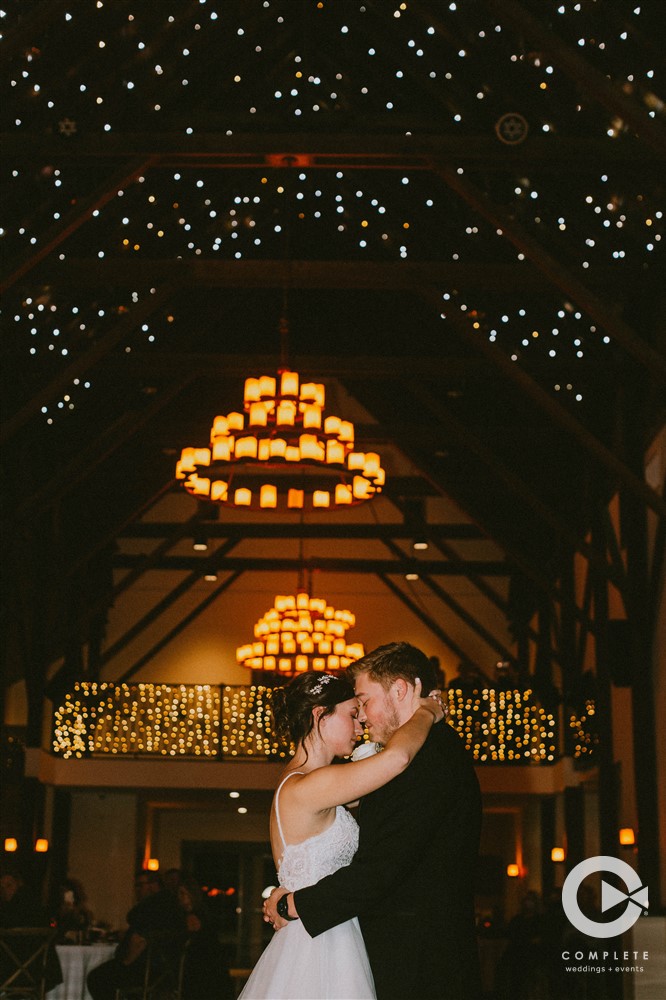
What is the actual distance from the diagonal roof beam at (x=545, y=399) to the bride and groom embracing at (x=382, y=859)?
8142 millimetres

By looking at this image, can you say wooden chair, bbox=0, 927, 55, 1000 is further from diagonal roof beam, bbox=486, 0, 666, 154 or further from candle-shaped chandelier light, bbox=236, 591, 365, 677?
diagonal roof beam, bbox=486, 0, 666, 154

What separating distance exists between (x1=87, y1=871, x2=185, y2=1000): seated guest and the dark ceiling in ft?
16.2

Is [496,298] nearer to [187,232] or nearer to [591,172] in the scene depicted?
[187,232]

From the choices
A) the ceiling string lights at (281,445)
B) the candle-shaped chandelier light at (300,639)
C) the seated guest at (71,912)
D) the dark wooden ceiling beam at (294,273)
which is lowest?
the seated guest at (71,912)

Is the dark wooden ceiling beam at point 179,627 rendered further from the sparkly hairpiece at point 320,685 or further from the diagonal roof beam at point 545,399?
the sparkly hairpiece at point 320,685

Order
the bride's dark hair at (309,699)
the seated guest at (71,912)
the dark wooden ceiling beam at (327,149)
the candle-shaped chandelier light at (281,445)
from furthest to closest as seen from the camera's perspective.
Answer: the seated guest at (71,912) → the candle-shaped chandelier light at (281,445) → the dark wooden ceiling beam at (327,149) → the bride's dark hair at (309,699)

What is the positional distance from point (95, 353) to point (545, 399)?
4.28 m

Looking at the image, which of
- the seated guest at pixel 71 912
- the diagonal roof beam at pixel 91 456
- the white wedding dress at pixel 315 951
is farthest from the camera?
the diagonal roof beam at pixel 91 456

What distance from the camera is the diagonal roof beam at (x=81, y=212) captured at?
931cm

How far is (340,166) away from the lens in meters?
9.48

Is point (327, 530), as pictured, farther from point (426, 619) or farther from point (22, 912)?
point (22, 912)

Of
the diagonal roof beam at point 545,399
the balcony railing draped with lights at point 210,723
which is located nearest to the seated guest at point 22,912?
the diagonal roof beam at point 545,399

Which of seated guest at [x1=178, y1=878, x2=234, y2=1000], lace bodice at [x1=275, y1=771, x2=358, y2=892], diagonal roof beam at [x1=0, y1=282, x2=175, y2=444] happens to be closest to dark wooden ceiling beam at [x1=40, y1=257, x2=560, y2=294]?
diagonal roof beam at [x1=0, y1=282, x2=175, y2=444]

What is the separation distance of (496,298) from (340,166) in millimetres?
4680
